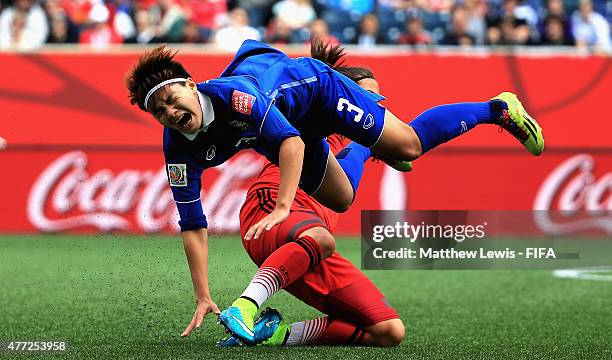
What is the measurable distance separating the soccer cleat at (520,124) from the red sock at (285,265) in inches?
61.9

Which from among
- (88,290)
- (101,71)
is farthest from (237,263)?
(101,71)

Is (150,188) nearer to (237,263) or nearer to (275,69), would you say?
(237,263)

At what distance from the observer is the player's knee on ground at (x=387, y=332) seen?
20.9 ft

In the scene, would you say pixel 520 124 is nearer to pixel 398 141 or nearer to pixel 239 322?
pixel 398 141

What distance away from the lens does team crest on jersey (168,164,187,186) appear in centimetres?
611

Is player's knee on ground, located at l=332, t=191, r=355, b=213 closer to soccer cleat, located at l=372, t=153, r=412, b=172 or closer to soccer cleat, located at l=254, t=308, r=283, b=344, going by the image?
soccer cleat, located at l=372, t=153, r=412, b=172

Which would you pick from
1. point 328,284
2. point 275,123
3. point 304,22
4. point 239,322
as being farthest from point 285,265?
point 304,22

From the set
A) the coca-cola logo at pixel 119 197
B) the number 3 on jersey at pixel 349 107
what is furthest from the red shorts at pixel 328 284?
the coca-cola logo at pixel 119 197

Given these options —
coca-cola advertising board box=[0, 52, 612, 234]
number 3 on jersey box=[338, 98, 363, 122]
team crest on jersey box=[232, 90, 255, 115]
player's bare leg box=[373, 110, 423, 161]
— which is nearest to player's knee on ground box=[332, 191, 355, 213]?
player's bare leg box=[373, 110, 423, 161]

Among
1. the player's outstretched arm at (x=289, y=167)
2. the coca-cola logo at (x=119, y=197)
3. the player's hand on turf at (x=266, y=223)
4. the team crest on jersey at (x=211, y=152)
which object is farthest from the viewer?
the coca-cola logo at (x=119, y=197)

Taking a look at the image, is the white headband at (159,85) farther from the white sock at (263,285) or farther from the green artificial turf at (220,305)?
the green artificial turf at (220,305)

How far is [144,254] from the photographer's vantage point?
1062 centimetres

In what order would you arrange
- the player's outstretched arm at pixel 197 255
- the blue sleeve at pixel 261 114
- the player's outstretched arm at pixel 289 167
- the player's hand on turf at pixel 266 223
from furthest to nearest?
the player's outstretched arm at pixel 197 255
the blue sleeve at pixel 261 114
the player's outstretched arm at pixel 289 167
the player's hand on turf at pixel 266 223

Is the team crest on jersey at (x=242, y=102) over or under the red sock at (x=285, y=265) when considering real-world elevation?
over
